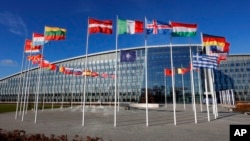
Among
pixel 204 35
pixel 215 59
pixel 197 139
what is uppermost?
pixel 204 35

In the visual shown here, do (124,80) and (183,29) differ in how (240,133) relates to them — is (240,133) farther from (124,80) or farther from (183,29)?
(124,80)

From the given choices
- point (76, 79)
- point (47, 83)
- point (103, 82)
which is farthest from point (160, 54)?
point (47, 83)

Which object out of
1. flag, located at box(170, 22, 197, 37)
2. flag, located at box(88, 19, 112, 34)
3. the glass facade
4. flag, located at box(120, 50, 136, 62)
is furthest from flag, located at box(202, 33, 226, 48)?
the glass facade

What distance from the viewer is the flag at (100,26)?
22812 mm

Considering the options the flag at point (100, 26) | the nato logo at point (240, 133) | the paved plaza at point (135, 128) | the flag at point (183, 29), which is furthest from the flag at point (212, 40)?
the nato logo at point (240, 133)

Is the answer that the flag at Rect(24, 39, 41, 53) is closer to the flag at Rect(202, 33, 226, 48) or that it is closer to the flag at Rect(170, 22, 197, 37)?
the flag at Rect(170, 22, 197, 37)

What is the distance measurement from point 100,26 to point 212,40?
42.5 feet

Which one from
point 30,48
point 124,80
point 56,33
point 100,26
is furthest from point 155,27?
point 124,80

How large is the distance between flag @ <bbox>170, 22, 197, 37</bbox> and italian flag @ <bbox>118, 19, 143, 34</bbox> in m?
3.59

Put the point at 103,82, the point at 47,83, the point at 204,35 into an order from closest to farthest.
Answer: the point at 204,35
the point at 103,82
the point at 47,83

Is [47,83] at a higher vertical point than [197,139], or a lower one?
higher

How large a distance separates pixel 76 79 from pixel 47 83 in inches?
732

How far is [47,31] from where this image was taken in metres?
26.1

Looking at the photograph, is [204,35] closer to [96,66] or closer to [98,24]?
[98,24]
